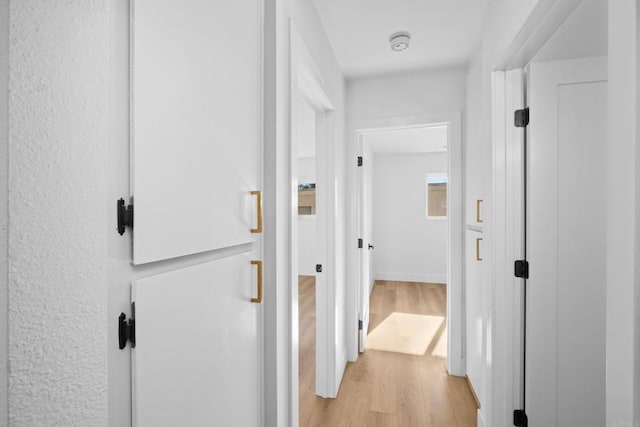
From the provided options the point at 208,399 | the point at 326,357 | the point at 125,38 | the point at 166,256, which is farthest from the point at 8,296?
the point at 326,357

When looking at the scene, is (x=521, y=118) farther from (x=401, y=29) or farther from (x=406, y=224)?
(x=406, y=224)

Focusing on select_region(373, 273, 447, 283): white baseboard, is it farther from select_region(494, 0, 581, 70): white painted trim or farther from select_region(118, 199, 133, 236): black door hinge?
select_region(118, 199, 133, 236): black door hinge

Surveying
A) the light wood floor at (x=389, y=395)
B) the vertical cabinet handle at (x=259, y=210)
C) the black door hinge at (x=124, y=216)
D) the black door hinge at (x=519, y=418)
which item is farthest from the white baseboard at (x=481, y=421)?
the black door hinge at (x=124, y=216)

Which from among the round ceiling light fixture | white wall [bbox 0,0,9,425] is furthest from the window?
white wall [bbox 0,0,9,425]

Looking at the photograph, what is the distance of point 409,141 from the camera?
4707mm

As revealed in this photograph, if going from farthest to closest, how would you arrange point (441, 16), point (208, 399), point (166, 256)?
point (441, 16), point (208, 399), point (166, 256)

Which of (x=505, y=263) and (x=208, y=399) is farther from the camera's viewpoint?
(x=505, y=263)

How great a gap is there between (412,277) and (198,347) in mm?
5470

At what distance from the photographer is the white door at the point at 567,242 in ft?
4.95

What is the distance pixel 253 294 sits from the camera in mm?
1155

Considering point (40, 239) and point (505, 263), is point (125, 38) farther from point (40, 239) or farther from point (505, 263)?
point (505, 263)

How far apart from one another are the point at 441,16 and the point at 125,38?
193 centimetres

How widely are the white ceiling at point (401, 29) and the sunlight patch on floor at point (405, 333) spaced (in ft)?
8.41

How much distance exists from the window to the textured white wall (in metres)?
5.78
